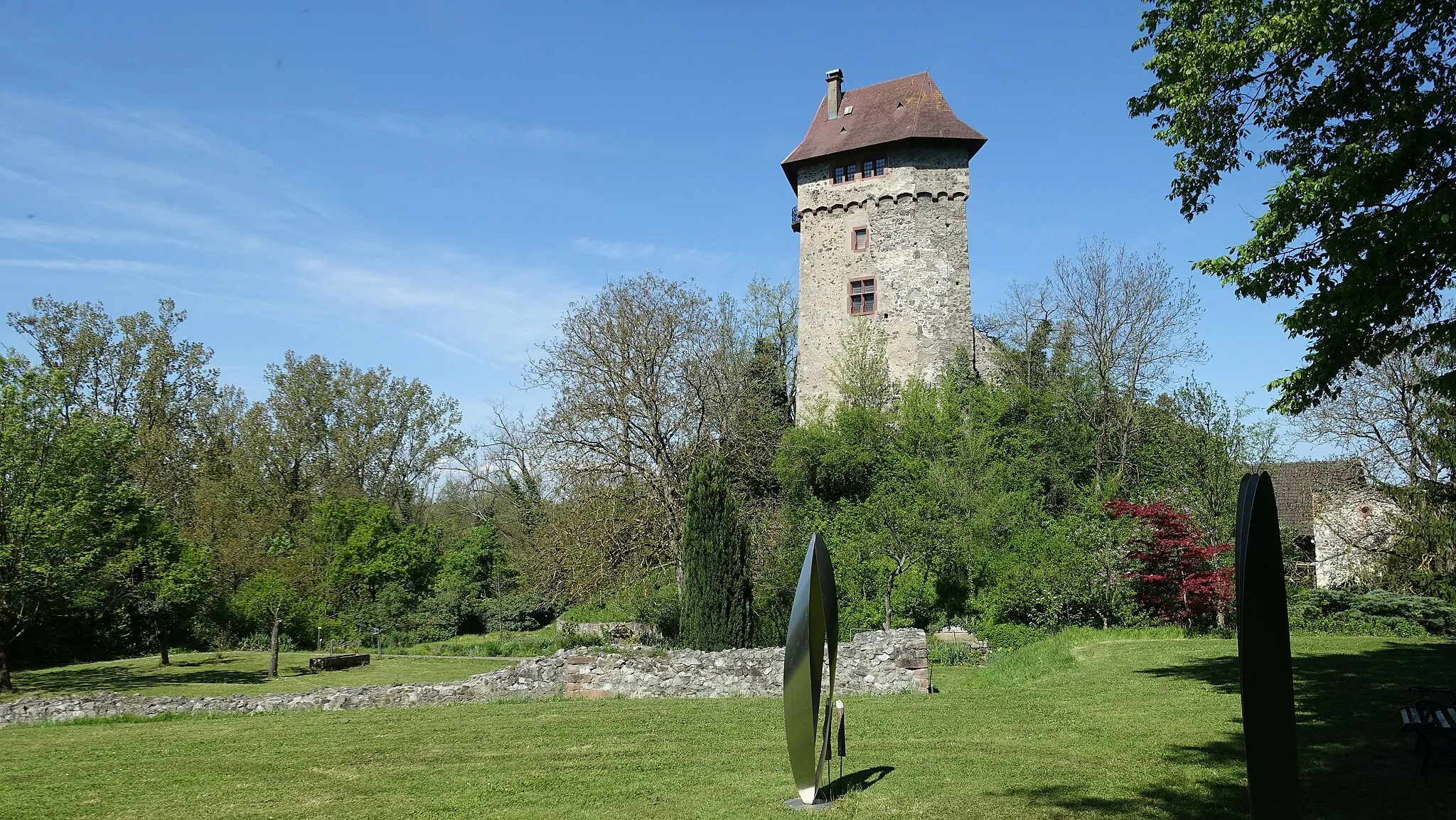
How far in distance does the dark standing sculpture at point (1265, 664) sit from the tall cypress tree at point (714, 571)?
17600 millimetres

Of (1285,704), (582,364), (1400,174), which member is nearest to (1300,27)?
(1400,174)

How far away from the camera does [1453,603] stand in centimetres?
2003

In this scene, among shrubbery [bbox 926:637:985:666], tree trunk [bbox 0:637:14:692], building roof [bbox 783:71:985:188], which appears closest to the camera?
tree trunk [bbox 0:637:14:692]

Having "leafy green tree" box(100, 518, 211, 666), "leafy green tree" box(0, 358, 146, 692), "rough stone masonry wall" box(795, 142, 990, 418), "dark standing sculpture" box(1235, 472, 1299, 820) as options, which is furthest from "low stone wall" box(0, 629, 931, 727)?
"rough stone masonry wall" box(795, 142, 990, 418)

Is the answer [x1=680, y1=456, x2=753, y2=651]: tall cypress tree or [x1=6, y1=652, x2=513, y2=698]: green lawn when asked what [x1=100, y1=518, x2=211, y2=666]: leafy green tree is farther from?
[x1=680, y1=456, x2=753, y2=651]: tall cypress tree

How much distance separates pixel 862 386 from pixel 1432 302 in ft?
77.2

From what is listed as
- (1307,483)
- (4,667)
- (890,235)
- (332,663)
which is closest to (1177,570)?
(1307,483)

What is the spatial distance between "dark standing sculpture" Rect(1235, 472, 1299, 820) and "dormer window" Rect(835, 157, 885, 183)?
1266 inches

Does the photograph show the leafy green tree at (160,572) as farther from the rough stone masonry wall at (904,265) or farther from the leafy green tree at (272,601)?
the rough stone masonry wall at (904,265)

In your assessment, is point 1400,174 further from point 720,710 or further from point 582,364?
point 582,364

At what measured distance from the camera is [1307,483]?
28.8 m

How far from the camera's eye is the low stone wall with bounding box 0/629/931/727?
15.5m

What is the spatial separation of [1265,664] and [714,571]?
17669mm

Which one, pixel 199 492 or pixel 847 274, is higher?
pixel 847 274
